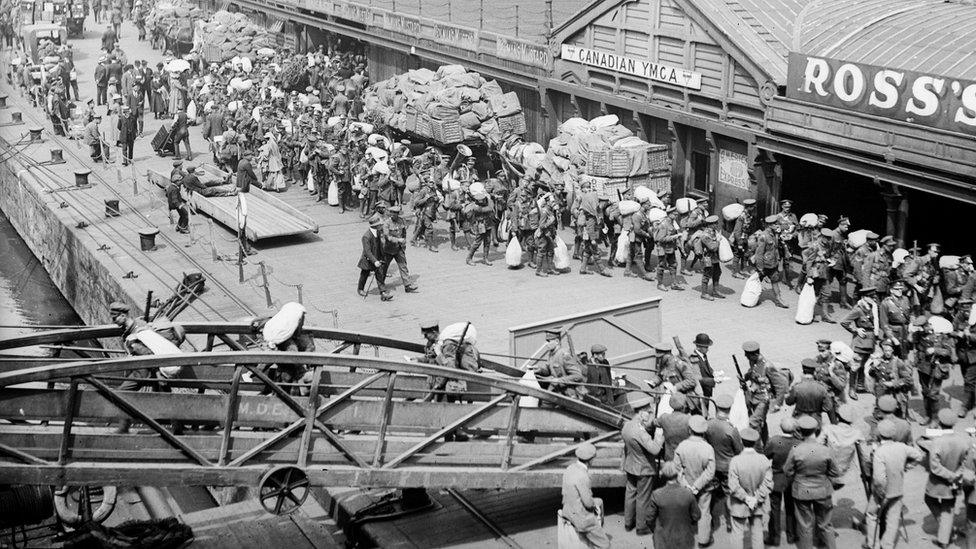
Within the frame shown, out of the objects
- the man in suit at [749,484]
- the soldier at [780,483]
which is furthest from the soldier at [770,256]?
the man in suit at [749,484]

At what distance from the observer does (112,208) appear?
95.7 ft

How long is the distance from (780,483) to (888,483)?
3.63ft

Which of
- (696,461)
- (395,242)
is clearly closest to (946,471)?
(696,461)

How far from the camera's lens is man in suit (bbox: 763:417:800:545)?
12953 millimetres

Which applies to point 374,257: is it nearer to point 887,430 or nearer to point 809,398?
point 809,398

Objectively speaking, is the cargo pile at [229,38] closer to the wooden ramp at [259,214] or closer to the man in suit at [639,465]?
the wooden ramp at [259,214]

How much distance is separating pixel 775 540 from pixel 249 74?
3362 cm

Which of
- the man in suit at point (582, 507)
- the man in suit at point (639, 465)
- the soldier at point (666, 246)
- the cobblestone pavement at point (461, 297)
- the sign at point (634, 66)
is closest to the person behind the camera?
the man in suit at point (582, 507)

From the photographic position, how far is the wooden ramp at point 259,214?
26.6 m

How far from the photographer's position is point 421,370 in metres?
12.5

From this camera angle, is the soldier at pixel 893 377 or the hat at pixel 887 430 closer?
the hat at pixel 887 430

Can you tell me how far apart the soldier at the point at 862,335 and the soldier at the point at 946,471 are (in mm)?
4194

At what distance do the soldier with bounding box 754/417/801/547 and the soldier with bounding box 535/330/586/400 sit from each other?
266cm

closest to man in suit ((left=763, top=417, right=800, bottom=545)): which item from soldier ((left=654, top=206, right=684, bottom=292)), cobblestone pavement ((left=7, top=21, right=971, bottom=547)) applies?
cobblestone pavement ((left=7, top=21, right=971, bottom=547))
